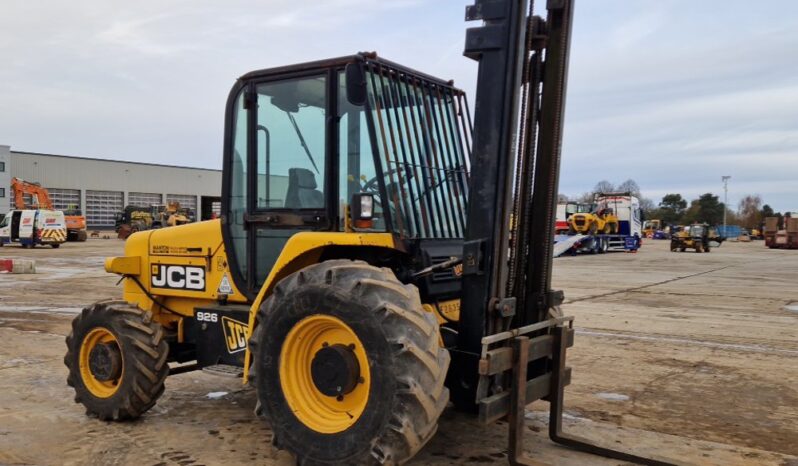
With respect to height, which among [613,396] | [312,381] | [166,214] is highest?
[166,214]

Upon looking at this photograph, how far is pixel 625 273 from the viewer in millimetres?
22844

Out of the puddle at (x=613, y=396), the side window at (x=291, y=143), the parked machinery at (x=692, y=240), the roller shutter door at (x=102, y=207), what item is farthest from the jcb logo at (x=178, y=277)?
the roller shutter door at (x=102, y=207)

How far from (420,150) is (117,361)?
292cm

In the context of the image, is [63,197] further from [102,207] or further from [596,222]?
[596,222]

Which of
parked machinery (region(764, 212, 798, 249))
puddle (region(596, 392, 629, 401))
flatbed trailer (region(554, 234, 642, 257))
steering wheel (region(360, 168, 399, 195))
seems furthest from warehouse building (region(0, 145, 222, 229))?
steering wheel (region(360, 168, 399, 195))

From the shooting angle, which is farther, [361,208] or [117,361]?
[117,361]

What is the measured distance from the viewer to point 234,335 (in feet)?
16.9

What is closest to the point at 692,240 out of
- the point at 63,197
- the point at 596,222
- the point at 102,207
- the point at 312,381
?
the point at 596,222

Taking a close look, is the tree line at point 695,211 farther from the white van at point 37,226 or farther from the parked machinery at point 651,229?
the white van at point 37,226

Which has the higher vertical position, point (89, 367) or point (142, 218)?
point (142, 218)

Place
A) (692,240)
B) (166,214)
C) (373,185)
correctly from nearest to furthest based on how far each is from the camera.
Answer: (373,185) < (166,214) < (692,240)

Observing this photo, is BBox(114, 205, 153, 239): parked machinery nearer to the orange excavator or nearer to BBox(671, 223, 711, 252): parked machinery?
the orange excavator

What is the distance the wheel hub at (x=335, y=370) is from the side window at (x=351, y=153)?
37.4 inches

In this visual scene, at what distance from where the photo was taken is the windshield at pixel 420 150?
176 inches
